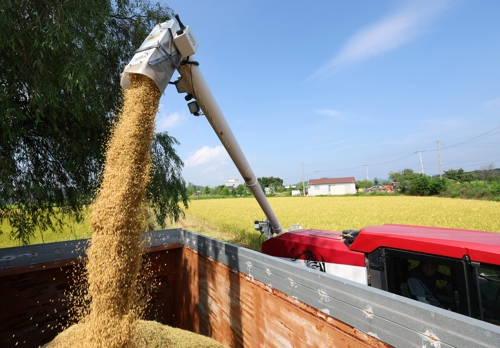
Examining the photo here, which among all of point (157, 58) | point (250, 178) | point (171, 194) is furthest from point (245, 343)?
point (171, 194)

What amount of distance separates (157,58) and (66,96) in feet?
6.57

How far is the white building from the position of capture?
5884cm

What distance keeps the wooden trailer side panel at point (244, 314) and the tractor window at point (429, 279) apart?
2.89 ft

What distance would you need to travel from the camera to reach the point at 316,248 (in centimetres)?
309

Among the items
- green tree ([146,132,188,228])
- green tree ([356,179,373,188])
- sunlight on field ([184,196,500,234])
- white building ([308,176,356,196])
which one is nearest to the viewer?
green tree ([146,132,188,228])

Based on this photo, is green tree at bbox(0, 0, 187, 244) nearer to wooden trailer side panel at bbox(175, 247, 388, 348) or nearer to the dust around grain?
the dust around grain

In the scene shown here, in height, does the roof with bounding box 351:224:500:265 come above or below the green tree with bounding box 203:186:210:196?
below

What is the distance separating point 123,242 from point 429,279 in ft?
7.31

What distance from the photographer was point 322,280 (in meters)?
1.43

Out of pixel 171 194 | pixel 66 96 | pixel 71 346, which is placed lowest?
pixel 71 346

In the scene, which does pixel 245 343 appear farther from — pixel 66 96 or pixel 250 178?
pixel 66 96

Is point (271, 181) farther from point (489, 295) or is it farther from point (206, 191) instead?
point (489, 295)

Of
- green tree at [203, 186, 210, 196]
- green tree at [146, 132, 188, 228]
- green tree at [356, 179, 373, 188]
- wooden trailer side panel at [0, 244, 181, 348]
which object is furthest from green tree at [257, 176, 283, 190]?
wooden trailer side panel at [0, 244, 181, 348]

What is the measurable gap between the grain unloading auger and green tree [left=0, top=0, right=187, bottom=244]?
36.6 inches
